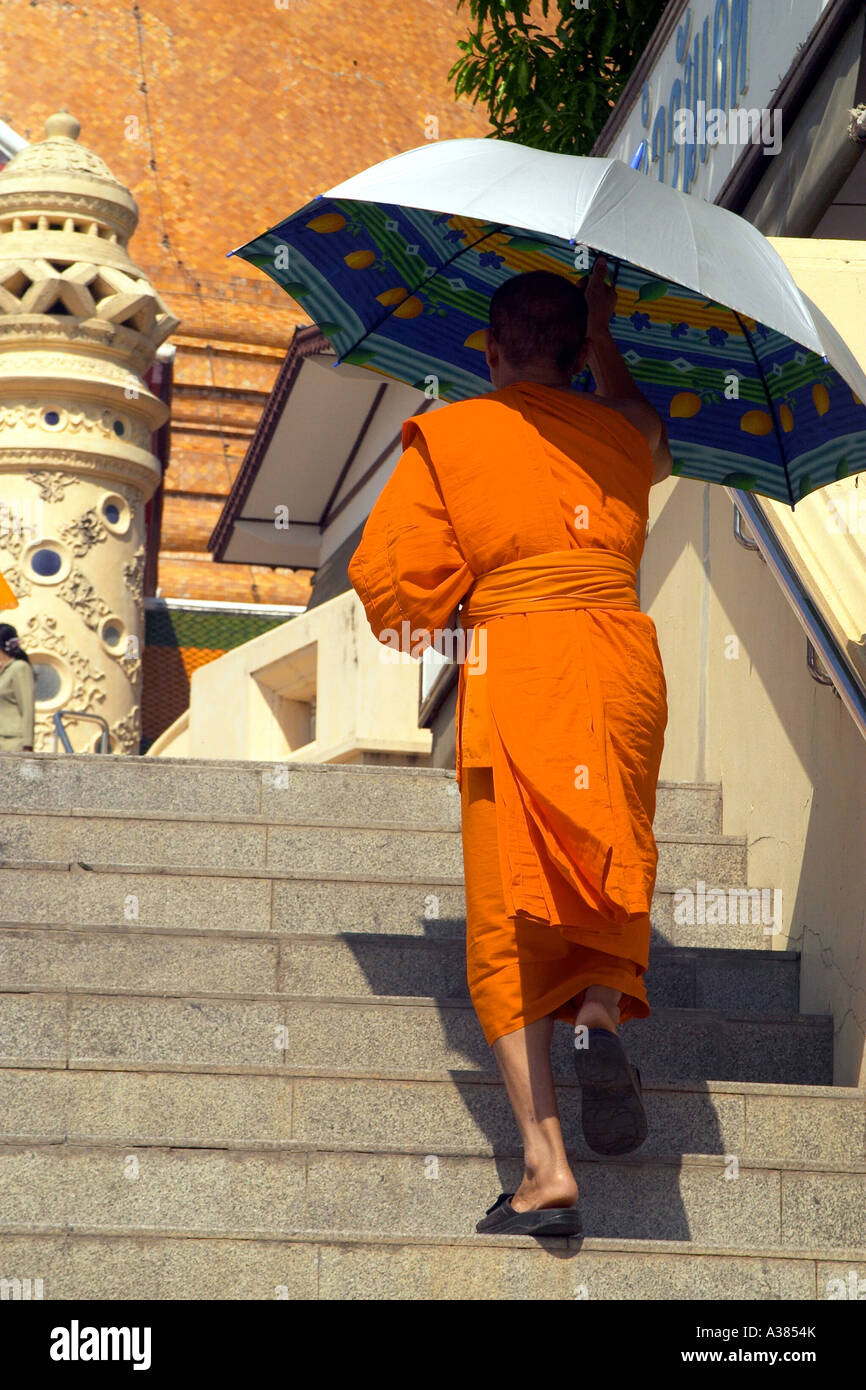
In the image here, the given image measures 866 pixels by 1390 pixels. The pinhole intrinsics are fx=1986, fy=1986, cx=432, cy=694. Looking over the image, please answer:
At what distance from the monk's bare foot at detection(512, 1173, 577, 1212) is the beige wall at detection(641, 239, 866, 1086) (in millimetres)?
1371

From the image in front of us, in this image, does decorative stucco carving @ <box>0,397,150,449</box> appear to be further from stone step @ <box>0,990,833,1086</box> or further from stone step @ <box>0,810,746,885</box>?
stone step @ <box>0,990,833,1086</box>

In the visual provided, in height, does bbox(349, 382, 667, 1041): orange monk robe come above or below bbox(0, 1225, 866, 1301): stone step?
above

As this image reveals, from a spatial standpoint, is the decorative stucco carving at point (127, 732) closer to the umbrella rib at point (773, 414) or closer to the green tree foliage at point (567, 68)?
the green tree foliage at point (567, 68)

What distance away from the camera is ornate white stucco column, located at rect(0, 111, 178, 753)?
1652 centimetres

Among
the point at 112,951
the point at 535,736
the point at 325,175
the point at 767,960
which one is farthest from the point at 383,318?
the point at 325,175

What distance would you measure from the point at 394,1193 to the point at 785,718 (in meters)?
2.43

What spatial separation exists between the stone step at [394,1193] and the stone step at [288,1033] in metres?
0.43

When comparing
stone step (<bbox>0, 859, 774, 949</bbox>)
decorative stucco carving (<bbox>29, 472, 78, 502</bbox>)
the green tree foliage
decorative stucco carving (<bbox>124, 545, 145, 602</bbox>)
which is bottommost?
stone step (<bbox>0, 859, 774, 949</bbox>)

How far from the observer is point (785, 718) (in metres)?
6.11

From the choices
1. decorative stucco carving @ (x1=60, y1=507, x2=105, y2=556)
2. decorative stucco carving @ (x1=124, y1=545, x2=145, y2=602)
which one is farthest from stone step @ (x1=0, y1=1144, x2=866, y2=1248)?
decorative stucco carving @ (x1=124, y1=545, x2=145, y2=602)

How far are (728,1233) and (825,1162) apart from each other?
283mm

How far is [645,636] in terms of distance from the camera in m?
4.25

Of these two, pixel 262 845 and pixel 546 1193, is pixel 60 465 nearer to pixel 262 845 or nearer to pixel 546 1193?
pixel 262 845

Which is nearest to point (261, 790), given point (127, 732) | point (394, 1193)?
point (394, 1193)
